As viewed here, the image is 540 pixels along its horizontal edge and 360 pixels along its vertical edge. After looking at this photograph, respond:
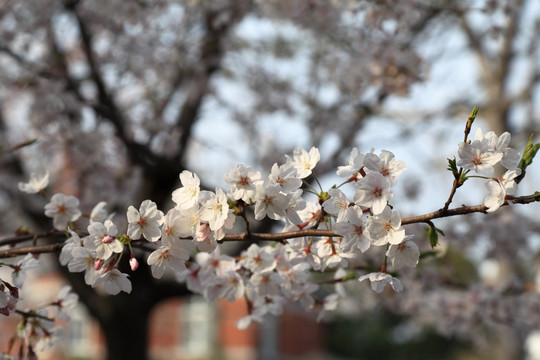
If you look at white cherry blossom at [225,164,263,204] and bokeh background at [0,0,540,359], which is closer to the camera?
white cherry blossom at [225,164,263,204]

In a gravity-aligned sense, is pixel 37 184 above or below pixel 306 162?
above

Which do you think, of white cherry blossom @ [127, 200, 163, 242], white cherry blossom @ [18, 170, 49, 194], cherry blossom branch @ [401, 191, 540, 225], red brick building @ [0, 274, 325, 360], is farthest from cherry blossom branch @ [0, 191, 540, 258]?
red brick building @ [0, 274, 325, 360]

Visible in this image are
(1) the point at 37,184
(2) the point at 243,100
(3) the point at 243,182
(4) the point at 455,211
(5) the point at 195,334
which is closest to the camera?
(4) the point at 455,211

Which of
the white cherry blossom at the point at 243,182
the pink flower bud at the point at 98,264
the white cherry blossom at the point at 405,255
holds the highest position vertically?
the white cherry blossom at the point at 243,182

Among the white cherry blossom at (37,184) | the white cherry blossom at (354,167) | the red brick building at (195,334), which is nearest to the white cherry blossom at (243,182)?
the white cherry blossom at (354,167)

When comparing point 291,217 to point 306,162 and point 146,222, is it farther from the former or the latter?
point 146,222

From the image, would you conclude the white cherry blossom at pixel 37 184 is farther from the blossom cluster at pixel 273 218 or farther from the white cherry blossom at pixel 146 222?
the white cherry blossom at pixel 146 222

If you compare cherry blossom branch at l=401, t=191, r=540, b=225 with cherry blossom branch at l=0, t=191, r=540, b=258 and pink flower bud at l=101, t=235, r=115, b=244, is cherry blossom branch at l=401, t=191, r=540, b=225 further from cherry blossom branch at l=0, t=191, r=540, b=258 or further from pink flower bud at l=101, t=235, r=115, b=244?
pink flower bud at l=101, t=235, r=115, b=244

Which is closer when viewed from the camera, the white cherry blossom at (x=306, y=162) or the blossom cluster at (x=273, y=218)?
the blossom cluster at (x=273, y=218)

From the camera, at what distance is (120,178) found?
16.9 feet

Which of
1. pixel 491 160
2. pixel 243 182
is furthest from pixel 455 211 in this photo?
pixel 243 182

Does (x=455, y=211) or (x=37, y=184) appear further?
(x=37, y=184)

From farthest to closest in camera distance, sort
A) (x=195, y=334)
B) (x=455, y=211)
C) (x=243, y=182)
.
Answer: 1. (x=195, y=334)
2. (x=243, y=182)
3. (x=455, y=211)

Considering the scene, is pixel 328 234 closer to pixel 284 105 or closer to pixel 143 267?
pixel 143 267
